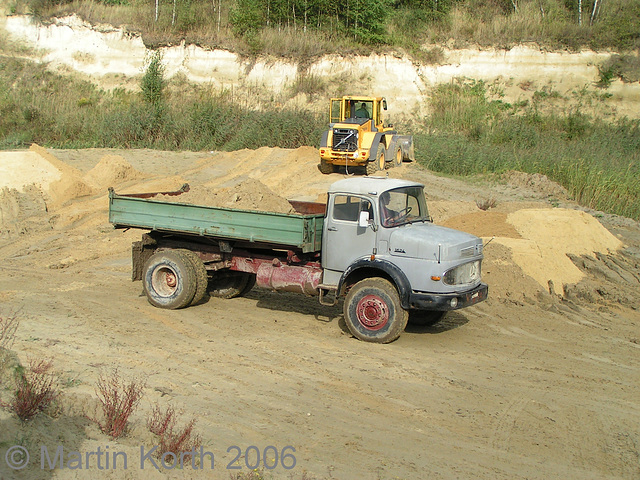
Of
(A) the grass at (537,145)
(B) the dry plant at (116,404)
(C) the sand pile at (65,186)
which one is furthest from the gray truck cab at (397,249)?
(C) the sand pile at (65,186)

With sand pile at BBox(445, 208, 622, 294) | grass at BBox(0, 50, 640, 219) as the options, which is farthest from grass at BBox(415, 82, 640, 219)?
sand pile at BBox(445, 208, 622, 294)

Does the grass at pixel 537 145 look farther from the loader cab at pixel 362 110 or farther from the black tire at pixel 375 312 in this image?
the black tire at pixel 375 312

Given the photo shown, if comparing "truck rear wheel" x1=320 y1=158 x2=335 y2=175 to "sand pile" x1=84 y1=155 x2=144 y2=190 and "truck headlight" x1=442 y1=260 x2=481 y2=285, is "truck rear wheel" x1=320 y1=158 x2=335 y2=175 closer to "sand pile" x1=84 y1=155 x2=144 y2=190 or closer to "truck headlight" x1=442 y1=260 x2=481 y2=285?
"sand pile" x1=84 y1=155 x2=144 y2=190

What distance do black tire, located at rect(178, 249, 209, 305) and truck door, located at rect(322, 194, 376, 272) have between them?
214 centimetres

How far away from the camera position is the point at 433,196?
19344 millimetres

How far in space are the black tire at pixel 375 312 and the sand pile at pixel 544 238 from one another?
3892 mm

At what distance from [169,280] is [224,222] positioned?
1.58 metres

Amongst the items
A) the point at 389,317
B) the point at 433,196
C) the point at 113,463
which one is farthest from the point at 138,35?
the point at 113,463

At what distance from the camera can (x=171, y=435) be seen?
225 inches

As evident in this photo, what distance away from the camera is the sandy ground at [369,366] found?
5.87 metres

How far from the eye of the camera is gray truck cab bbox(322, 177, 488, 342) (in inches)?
339

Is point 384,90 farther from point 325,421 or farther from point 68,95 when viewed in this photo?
point 325,421

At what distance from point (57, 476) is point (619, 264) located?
37.9ft

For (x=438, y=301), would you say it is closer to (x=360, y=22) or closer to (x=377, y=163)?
(x=377, y=163)
